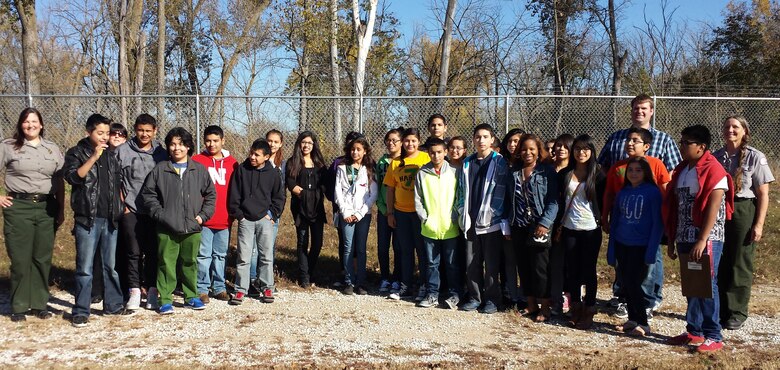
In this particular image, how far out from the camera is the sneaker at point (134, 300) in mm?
5844

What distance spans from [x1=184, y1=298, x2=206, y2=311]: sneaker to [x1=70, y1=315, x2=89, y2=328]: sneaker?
92 cm

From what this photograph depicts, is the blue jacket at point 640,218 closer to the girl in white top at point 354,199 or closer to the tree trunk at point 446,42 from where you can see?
the girl in white top at point 354,199

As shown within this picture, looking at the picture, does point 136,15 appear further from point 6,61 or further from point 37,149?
point 37,149

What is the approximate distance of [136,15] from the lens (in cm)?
2003

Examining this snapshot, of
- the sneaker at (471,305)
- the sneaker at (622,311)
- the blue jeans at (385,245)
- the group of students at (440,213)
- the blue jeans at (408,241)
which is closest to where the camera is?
the group of students at (440,213)

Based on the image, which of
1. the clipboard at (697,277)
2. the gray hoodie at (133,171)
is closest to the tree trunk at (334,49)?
the gray hoodie at (133,171)

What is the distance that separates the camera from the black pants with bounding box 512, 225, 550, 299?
5.68 meters

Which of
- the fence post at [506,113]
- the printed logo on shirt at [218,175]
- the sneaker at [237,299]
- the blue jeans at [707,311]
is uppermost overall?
the fence post at [506,113]

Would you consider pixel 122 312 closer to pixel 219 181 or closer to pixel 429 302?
pixel 219 181

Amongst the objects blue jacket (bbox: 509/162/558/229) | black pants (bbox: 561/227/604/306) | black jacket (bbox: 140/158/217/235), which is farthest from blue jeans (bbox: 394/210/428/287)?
black jacket (bbox: 140/158/217/235)

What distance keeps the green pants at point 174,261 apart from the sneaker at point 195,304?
0.04m

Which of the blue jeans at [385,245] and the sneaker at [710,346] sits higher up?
the blue jeans at [385,245]

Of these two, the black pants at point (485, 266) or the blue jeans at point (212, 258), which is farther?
the blue jeans at point (212, 258)

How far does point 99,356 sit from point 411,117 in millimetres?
7483
